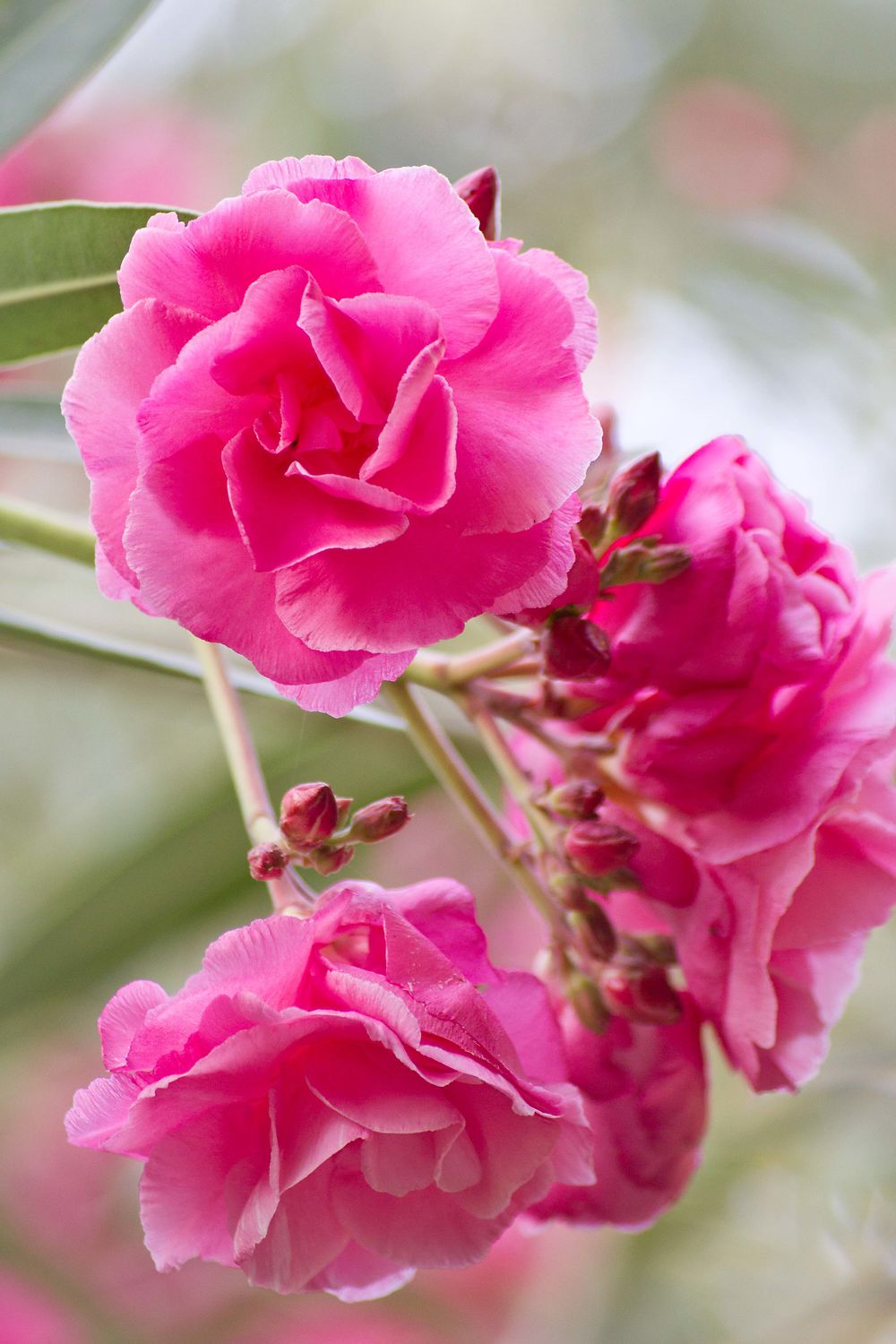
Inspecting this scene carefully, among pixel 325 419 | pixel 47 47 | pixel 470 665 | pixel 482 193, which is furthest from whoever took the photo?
pixel 47 47

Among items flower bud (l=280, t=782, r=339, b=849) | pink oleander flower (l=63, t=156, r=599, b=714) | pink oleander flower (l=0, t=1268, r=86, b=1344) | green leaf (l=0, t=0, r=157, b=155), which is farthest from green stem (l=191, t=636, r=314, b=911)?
pink oleander flower (l=0, t=1268, r=86, b=1344)

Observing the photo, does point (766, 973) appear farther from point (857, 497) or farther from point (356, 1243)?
point (857, 497)

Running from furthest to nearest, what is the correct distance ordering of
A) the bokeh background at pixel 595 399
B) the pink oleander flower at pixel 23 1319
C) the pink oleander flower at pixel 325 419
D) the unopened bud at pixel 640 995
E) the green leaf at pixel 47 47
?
1. the pink oleander flower at pixel 23 1319
2. the bokeh background at pixel 595 399
3. the green leaf at pixel 47 47
4. the unopened bud at pixel 640 995
5. the pink oleander flower at pixel 325 419

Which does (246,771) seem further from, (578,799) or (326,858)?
(578,799)

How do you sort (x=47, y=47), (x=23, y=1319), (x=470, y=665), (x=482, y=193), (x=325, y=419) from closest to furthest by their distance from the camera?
(x=325, y=419), (x=482, y=193), (x=470, y=665), (x=47, y=47), (x=23, y=1319)

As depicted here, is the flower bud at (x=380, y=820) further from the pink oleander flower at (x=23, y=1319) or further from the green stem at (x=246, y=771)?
the pink oleander flower at (x=23, y=1319)

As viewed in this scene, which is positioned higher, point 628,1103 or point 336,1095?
point 336,1095

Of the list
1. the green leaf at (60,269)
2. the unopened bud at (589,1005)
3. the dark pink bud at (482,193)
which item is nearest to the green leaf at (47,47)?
the green leaf at (60,269)

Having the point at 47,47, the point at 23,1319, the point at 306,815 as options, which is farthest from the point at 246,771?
the point at 23,1319
